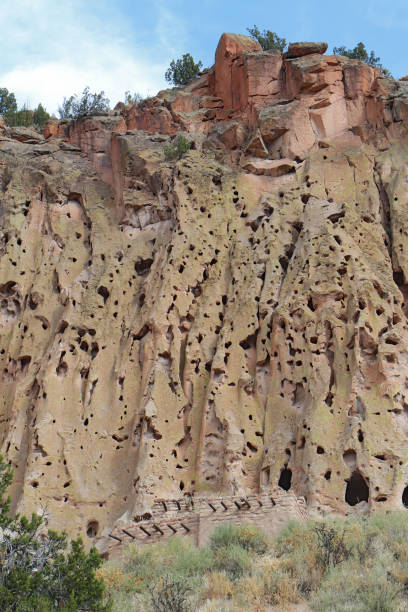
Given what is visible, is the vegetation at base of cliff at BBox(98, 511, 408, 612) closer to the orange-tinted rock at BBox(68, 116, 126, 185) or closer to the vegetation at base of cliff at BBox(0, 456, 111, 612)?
the vegetation at base of cliff at BBox(0, 456, 111, 612)

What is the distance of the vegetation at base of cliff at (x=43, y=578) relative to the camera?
12219 millimetres

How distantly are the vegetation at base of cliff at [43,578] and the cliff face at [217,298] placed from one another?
18.8 ft

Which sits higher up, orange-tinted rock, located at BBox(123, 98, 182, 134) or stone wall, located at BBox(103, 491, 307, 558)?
orange-tinted rock, located at BBox(123, 98, 182, 134)

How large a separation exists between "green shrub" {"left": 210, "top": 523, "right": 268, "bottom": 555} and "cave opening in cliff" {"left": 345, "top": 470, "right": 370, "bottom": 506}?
2.90m

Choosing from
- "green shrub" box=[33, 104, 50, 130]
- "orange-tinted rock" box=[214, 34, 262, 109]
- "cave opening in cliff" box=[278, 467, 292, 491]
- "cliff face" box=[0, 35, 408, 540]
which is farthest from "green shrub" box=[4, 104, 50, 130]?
"cave opening in cliff" box=[278, 467, 292, 491]

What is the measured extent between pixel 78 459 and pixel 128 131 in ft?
43.3

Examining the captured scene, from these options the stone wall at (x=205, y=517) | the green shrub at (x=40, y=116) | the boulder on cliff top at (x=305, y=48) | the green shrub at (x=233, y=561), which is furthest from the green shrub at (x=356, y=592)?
the green shrub at (x=40, y=116)

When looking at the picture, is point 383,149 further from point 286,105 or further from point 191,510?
point 191,510

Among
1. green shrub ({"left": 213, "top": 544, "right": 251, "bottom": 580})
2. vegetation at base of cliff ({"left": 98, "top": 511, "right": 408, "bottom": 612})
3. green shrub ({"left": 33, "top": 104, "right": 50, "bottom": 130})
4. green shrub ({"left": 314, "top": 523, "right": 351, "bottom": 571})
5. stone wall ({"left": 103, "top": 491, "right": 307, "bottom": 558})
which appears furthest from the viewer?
green shrub ({"left": 33, "top": 104, "right": 50, "bottom": 130})

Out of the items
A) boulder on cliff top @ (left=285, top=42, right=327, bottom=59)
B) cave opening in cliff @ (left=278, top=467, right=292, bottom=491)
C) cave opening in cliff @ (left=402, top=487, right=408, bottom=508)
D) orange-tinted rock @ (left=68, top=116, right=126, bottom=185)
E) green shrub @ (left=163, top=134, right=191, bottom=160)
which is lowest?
cave opening in cliff @ (left=402, top=487, right=408, bottom=508)

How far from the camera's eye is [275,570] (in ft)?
49.9

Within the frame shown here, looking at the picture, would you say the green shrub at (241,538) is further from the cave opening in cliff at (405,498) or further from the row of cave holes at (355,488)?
the cave opening in cliff at (405,498)

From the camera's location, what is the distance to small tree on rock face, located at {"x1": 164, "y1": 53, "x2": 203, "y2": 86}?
121 ft

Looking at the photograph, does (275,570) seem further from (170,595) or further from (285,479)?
(285,479)
